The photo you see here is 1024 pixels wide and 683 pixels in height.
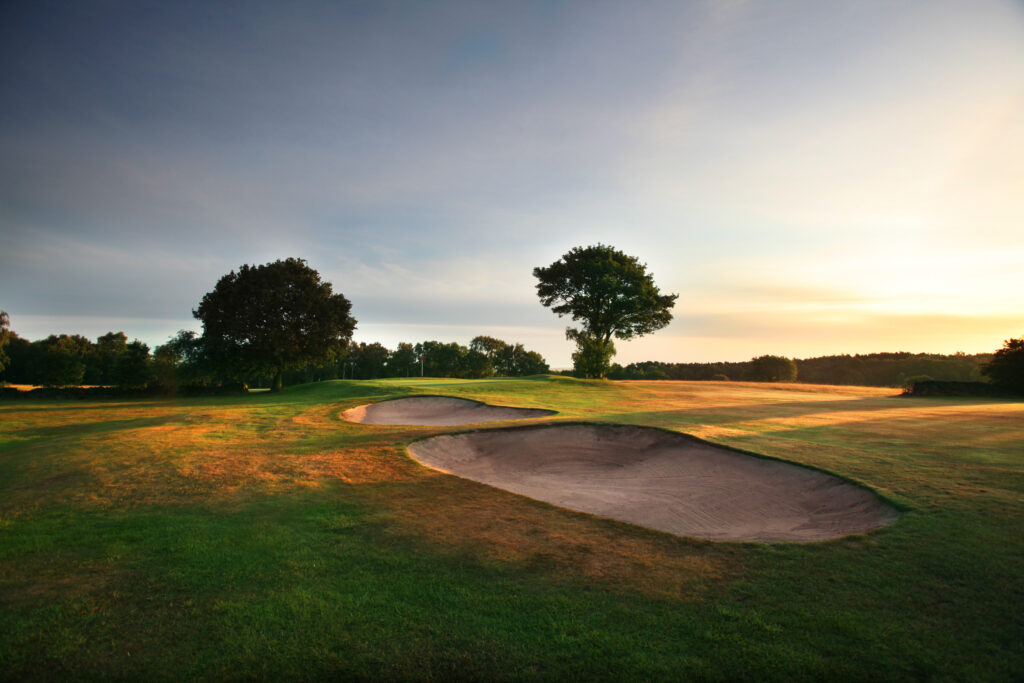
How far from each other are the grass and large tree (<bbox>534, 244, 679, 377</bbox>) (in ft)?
98.3

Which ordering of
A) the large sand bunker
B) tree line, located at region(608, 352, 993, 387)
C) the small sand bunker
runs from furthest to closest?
tree line, located at region(608, 352, 993, 387), the small sand bunker, the large sand bunker

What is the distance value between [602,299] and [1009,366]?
2680 cm

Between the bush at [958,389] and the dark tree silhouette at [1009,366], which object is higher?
the dark tree silhouette at [1009,366]

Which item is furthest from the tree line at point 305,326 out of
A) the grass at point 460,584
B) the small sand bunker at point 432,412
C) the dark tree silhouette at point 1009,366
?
the grass at point 460,584

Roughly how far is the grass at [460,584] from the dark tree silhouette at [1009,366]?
94.3 ft

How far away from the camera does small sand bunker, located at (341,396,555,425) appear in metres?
17.8

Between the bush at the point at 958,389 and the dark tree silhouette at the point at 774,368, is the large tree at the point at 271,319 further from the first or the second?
the dark tree silhouette at the point at 774,368

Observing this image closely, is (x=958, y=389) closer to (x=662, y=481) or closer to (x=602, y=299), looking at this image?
(x=602, y=299)

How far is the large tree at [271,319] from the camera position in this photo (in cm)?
3488

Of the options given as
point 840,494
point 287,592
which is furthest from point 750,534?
point 287,592

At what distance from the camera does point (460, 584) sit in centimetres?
448

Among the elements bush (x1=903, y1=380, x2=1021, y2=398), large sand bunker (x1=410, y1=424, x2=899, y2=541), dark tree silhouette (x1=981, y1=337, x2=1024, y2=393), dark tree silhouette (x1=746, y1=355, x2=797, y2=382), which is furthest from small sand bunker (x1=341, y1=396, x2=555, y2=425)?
dark tree silhouette (x1=746, y1=355, x2=797, y2=382)

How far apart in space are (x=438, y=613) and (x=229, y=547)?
3.08m

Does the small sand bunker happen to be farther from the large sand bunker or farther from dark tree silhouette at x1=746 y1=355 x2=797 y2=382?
dark tree silhouette at x1=746 y1=355 x2=797 y2=382
